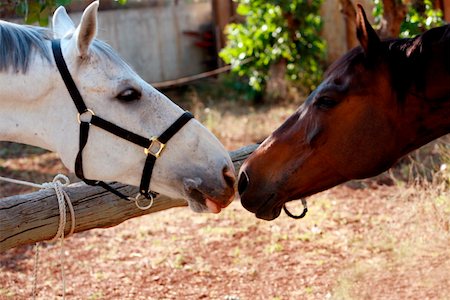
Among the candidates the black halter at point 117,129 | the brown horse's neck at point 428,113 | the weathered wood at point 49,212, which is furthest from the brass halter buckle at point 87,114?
the brown horse's neck at point 428,113

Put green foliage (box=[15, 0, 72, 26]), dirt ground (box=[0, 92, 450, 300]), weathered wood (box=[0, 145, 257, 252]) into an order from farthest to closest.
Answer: dirt ground (box=[0, 92, 450, 300])
green foliage (box=[15, 0, 72, 26])
weathered wood (box=[0, 145, 257, 252])

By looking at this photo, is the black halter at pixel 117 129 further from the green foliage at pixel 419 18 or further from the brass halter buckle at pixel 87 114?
the green foliage at pixel 419 18

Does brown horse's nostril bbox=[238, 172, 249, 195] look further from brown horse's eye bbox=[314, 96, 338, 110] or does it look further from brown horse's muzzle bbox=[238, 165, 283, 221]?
brown horse's eye bbox=[314, 96, 338, 110]

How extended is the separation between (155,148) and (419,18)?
3142 millimetres

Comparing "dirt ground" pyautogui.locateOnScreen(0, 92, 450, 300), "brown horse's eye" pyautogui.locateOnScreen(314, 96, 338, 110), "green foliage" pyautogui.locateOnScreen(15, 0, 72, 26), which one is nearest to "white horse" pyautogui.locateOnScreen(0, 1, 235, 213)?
"brown horse's eye" pyautogui.locateOnScreen(314, 96, 338, 110)

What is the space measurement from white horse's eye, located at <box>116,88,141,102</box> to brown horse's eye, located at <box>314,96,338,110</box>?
25.1 inches

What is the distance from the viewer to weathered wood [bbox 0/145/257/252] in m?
3.05

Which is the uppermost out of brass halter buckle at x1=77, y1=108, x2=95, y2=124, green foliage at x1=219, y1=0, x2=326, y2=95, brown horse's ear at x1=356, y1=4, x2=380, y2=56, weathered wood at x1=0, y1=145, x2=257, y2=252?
brown horse's ear at x1=356, y1=4, x2=380, y2=56

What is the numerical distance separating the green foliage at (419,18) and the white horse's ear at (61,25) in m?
2.32

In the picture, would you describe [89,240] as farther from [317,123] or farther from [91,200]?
[317,123]

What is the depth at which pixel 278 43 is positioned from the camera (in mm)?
9648

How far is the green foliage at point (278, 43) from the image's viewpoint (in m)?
9.38

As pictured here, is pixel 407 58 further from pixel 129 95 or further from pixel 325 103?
pixel 129 95

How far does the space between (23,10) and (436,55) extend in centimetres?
236
